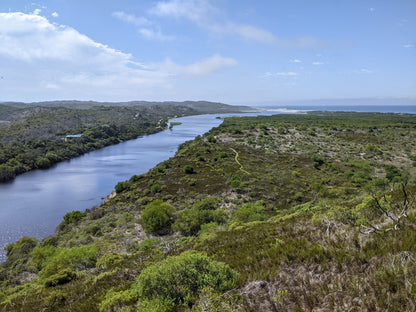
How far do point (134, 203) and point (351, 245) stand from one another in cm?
3004

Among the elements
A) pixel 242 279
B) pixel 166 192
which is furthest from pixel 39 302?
pixel 166 192

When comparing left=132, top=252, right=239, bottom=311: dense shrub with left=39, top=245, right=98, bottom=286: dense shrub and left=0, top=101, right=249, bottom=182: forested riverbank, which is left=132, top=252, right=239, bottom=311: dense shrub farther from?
left=0, top=101, right=249, bottom=182: forested riverbank

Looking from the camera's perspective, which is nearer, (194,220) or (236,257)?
(236,257)

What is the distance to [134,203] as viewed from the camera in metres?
31.4

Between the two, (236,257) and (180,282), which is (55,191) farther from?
(180,282)

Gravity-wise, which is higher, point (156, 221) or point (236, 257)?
point (236, 257)

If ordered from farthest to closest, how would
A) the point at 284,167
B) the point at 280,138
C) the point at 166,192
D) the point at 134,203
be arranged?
the point at 280,138 < the point at 284,167 < the point at 166,192 < the point at 134,203

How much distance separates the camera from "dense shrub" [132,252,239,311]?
4618mm

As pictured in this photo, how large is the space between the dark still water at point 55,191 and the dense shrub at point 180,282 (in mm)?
27680

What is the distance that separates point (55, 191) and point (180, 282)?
49.0 metres

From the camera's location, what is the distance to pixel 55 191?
44031 mm

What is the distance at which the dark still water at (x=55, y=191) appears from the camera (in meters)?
31.0

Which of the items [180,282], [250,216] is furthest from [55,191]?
[180,282]

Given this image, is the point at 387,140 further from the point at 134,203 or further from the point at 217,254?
the point at 217,254
